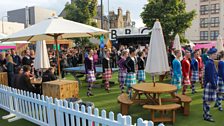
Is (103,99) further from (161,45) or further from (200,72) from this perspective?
(200,72)

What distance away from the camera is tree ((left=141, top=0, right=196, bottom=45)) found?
2188 cm

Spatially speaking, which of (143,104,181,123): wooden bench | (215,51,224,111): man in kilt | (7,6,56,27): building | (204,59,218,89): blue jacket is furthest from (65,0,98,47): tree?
(7,6,56,27): building

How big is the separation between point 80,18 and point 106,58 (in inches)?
533

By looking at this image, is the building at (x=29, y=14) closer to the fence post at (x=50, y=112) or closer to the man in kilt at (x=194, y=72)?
the man in kilt at (x=194, y=72)

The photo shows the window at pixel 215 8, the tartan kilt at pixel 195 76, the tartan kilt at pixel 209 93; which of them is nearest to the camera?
the tartan kilt at pixel 209 93

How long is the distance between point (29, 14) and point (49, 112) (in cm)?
6066

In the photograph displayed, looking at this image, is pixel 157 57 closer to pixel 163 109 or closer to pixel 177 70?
pixel 163 109

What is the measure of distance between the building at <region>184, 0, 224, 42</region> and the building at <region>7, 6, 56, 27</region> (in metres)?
36.3

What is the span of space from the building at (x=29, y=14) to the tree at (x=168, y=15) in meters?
41.6

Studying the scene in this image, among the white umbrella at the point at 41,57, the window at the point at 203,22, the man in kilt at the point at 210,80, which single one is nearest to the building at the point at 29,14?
the window at the point at 203,22

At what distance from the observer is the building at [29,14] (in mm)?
59375

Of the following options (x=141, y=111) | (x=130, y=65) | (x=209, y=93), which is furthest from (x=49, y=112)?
(x=209, y=93)

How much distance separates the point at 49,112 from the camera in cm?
546

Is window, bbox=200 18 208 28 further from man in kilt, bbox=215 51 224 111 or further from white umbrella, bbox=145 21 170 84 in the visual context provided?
white umbrella, bbox=145 21 170 84
